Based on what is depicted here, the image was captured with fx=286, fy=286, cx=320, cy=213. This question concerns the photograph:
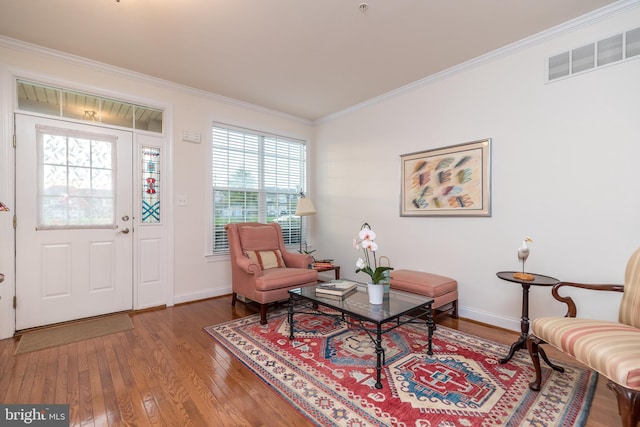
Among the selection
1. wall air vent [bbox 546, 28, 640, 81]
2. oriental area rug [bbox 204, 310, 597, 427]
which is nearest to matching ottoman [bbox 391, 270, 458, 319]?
oriental area rug [bbox 204, 310, 597, 427]

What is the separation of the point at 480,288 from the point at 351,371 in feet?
5.89

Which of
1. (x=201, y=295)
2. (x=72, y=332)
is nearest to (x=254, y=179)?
(x=201, y=295)

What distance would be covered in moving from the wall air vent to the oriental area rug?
242 centimetres

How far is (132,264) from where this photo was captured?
3.35 meters

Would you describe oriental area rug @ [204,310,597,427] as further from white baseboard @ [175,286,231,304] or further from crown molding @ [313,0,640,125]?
crown molding @ [313,0,640,125]

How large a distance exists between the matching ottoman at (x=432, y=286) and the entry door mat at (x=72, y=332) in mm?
2819

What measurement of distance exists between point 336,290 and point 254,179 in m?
2.54

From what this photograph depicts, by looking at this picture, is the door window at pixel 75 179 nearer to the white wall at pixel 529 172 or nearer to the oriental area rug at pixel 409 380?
the oriental area rug at pixel 409 380

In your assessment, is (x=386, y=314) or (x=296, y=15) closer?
(x=386, y=314)

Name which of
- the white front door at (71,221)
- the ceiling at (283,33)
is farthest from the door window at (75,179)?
the ceiling at (283,33)

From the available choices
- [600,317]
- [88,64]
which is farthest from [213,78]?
[600,317]

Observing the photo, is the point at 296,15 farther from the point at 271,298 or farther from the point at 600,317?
the point at 600,317

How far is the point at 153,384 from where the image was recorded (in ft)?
6.29

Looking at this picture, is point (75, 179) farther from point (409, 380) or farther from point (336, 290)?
point (409, 380)
